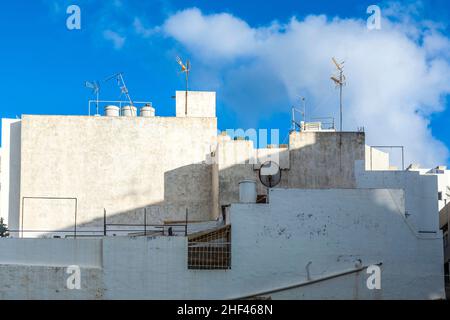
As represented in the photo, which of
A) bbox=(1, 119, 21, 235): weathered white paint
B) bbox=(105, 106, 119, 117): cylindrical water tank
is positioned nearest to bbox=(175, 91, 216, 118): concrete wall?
bbox=(105, 106, 119, 117): cylindrical water tank

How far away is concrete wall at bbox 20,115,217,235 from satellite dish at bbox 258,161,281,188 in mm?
4766

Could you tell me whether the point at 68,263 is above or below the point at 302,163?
below

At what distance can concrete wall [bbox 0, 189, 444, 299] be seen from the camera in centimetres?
2408

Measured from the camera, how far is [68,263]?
975 inches

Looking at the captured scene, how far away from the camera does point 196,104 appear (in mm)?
34969

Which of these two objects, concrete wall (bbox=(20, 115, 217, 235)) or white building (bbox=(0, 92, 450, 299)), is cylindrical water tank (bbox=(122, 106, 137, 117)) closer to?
concrete wall (bbox=(20, 115, 217, 235))

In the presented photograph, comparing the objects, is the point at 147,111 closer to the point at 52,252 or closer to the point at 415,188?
the point at 52,252

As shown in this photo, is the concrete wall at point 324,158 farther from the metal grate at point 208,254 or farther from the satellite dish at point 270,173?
the metal grate at point 208,254

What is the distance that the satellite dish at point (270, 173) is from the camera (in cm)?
2926

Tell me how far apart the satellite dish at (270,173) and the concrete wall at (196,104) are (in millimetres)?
6720
